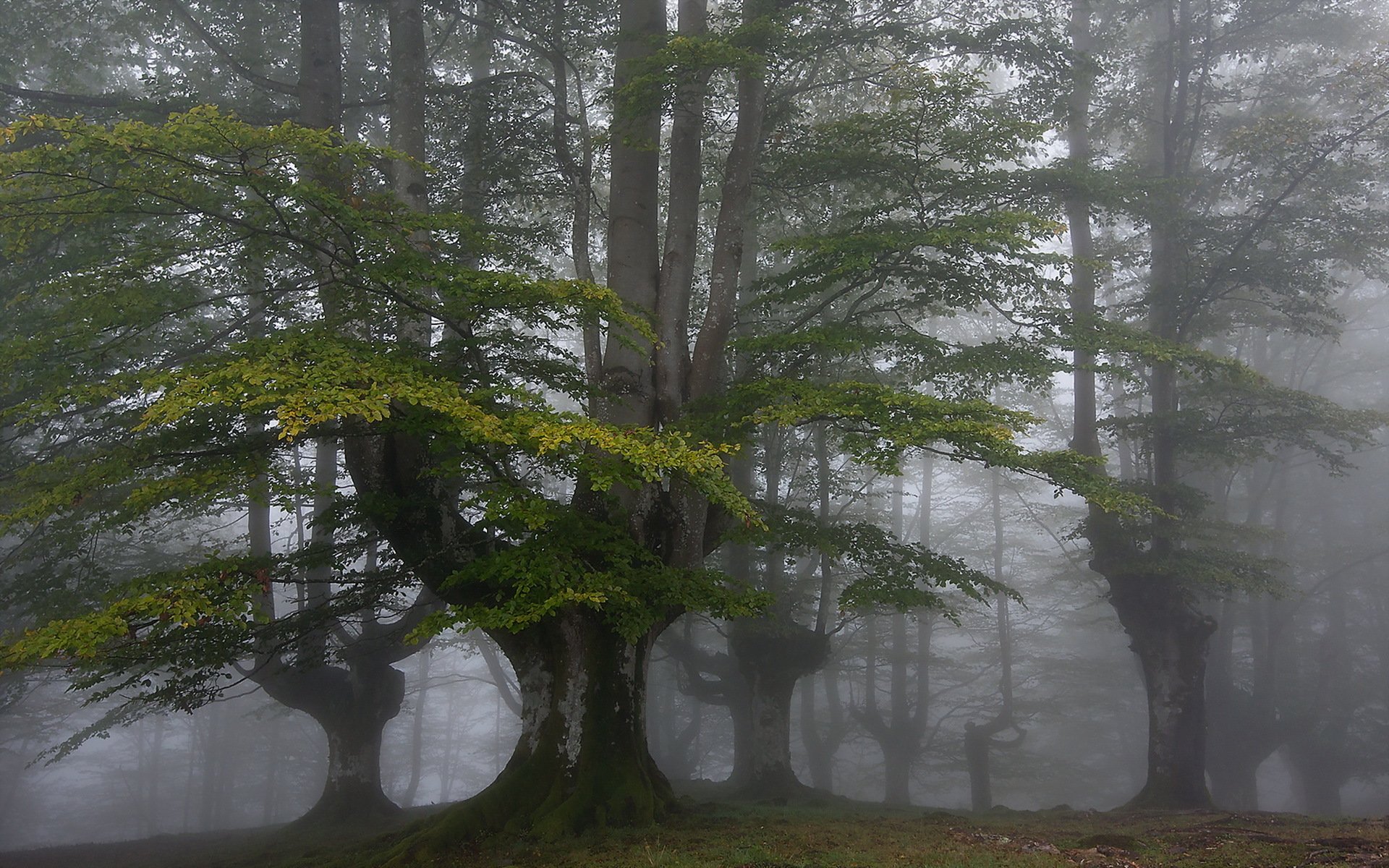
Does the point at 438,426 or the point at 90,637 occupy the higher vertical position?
the point at 438,426

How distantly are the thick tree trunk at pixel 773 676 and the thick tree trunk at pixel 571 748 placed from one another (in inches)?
252

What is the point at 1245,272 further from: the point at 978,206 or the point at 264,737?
the point at 264,737

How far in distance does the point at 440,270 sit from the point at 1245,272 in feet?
39.0

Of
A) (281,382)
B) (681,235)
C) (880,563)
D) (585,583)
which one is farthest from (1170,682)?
(281,382)

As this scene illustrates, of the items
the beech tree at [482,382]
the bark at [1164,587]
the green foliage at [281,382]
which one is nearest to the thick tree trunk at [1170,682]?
the bark at [1164,587]

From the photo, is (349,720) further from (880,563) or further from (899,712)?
(899,712)

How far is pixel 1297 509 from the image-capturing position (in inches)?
945

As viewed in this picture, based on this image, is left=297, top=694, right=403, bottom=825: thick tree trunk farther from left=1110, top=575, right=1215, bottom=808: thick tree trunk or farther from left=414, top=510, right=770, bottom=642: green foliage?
left=1110, top=575, right=1215, bottom=808: thick tree trunk

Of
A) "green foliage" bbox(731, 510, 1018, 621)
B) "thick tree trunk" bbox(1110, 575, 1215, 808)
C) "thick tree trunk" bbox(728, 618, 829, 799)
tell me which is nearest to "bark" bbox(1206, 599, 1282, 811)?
"thick tree trunk" bbox(1110, 575, 1215, 808)

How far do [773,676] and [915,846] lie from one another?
26.9 ft

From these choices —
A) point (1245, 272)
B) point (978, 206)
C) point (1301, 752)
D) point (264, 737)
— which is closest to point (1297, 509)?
point (1301, 752)

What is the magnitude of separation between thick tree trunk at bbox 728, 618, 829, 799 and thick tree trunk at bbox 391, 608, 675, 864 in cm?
639

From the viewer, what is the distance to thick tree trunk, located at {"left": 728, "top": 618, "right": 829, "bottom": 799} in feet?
48.3

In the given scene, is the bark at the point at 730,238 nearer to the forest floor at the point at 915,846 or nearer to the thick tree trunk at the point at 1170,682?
the forest floor at the point at 915,846
